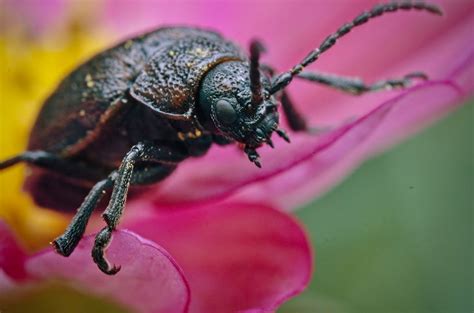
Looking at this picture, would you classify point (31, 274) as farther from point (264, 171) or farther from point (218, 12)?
point (218, 12)

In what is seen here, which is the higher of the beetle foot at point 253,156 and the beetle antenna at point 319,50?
the beetle antenna at point 319,50

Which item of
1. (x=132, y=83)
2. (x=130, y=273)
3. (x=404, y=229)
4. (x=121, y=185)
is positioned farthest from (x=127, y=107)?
(x=404, y=229)

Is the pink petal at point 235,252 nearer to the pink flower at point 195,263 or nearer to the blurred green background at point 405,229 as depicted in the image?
the pink flower at point 195,263

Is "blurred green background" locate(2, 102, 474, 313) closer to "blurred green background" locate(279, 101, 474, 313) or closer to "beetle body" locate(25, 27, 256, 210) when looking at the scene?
"blurred green background" locate(279, 101, 474, 313)

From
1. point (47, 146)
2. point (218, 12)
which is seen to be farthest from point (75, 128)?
point (218, 12)

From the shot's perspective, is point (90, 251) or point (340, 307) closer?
point (90, 251)

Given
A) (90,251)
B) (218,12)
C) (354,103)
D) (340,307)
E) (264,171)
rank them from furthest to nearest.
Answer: (218,12) → (354,103) → (340,307) → (264,171) → (90,251)

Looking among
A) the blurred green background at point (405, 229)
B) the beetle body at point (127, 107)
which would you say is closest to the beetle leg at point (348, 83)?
the beetle body at point (127, 107)
